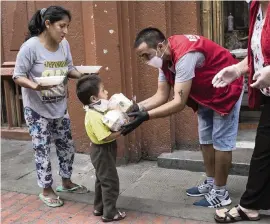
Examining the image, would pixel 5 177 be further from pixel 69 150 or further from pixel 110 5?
pixel 110 5

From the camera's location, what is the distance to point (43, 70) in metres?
3.80

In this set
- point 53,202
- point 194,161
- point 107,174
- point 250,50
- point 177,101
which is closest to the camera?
point 250,50

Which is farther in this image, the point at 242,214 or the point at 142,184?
the point at 142,184

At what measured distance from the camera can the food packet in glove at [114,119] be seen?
336cm

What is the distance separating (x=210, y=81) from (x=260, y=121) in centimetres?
52

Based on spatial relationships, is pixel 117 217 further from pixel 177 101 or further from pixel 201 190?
pixel 177 101

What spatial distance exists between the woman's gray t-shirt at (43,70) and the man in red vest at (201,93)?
794 millimetres

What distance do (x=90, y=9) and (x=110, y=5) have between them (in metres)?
0.26

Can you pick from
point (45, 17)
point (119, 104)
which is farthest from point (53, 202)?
point (45, 17)

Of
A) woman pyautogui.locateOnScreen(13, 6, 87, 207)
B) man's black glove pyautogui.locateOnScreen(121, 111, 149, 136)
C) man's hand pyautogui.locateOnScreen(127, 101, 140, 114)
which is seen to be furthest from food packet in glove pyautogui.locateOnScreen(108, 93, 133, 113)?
woman pyautogui.locateOnScreen(13, 6, 87, 207)

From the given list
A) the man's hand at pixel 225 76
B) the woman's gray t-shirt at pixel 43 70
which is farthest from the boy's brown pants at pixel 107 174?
the man's hand at pixel 225 76

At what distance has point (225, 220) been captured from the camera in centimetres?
345

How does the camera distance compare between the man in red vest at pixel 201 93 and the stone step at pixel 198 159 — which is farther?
the stone step at pixel 198 159

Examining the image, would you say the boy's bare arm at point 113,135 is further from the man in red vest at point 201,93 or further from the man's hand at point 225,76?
the man's hand at point 225,76
